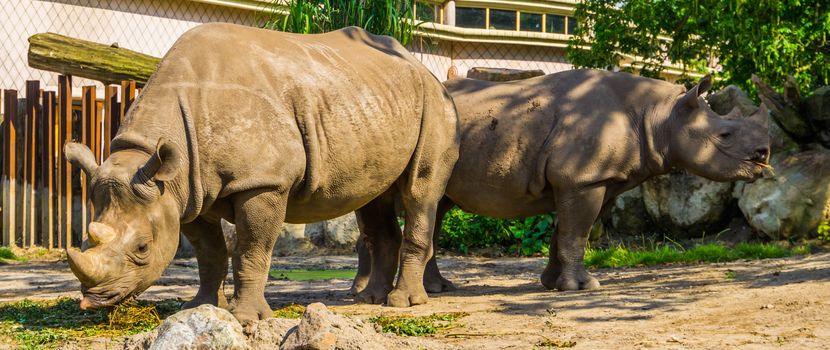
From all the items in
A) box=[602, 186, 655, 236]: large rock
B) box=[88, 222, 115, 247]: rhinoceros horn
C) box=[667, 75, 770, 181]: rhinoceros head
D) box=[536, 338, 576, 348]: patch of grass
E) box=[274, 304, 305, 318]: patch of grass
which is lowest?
box=[602, 186, 655, 236]: large rock

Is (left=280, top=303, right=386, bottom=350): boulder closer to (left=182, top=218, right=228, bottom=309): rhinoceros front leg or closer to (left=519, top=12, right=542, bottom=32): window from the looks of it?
(left=182, top=218, right=228, bottom=309): rhinoceros front leg

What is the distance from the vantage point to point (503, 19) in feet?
69.2

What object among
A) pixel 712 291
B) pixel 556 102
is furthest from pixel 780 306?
pixel 556 102

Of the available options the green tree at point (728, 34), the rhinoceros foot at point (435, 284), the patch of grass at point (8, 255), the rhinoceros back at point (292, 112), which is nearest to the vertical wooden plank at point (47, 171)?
the patch of grass at point (8, 255)

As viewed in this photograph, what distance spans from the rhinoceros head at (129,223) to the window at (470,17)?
15.4 metres

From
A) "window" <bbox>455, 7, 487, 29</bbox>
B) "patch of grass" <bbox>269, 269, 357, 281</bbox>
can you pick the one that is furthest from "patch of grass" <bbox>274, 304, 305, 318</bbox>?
"window" <bbox>455, 7, 487, 29</bbox>

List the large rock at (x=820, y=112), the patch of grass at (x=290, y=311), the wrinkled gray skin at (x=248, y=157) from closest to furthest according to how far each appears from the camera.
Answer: the wrinkled gray skin at (x=248, y=157) → the patch of grass at (x=290, y=311) → the large rock at (x=820, y=112)

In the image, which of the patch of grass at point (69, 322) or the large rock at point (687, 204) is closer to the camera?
the patch of grass at point (69, 322)

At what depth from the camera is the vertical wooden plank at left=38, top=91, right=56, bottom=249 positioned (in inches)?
474

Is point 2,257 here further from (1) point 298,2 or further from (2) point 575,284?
(2) point 575,284

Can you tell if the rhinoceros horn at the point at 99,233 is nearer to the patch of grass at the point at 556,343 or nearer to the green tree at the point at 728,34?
the patch of grass at the point at 556,343

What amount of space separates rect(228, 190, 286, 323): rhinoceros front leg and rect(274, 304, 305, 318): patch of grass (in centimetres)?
38

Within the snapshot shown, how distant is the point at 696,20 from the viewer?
12.8 meters

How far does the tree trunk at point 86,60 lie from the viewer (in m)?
11.7
